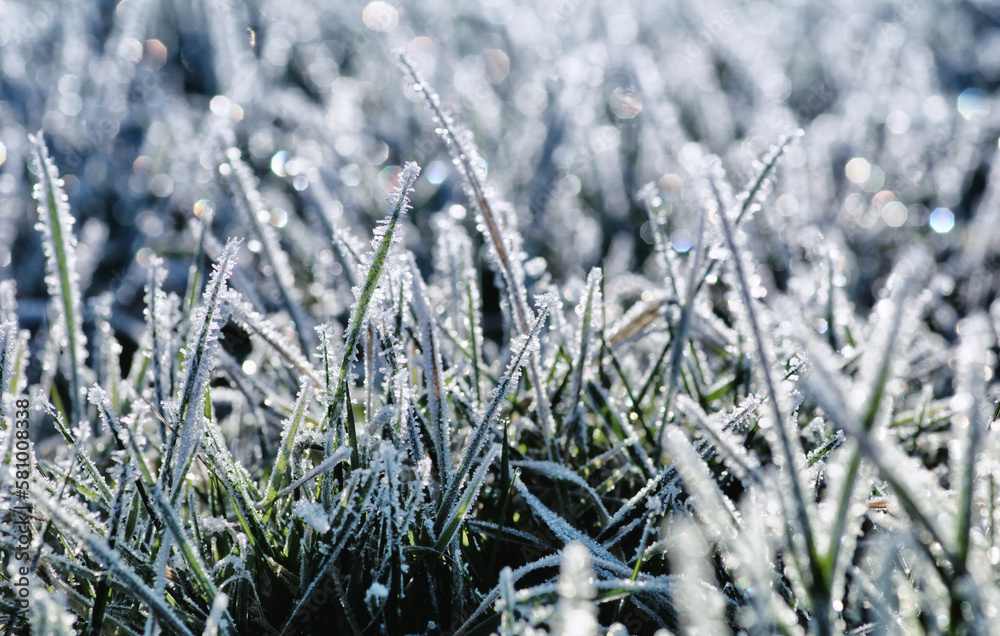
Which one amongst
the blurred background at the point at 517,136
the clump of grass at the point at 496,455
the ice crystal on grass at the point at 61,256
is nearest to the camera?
the clump of grass at the point at 496,455

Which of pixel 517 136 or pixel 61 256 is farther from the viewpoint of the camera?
pixel 517 136

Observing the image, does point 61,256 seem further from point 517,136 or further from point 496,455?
point 517,136

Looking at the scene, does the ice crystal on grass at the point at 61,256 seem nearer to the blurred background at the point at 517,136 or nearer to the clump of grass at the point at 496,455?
the clump of grass at the point at 496,455

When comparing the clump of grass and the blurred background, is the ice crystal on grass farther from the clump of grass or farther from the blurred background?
the blurred background

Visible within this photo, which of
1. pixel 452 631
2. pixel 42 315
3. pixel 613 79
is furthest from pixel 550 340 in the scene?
pixel 613 79

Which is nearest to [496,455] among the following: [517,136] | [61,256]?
[61,256]

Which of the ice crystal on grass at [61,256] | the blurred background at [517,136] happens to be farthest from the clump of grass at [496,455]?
the blurred background at [517,136]

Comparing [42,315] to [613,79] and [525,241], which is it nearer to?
[525,241]

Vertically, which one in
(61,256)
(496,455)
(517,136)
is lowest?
(496,455)

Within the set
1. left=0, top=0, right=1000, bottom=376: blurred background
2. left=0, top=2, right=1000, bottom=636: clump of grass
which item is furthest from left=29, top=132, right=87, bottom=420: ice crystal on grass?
left=0, top=0, right=1000, bottom=376: blurred background
